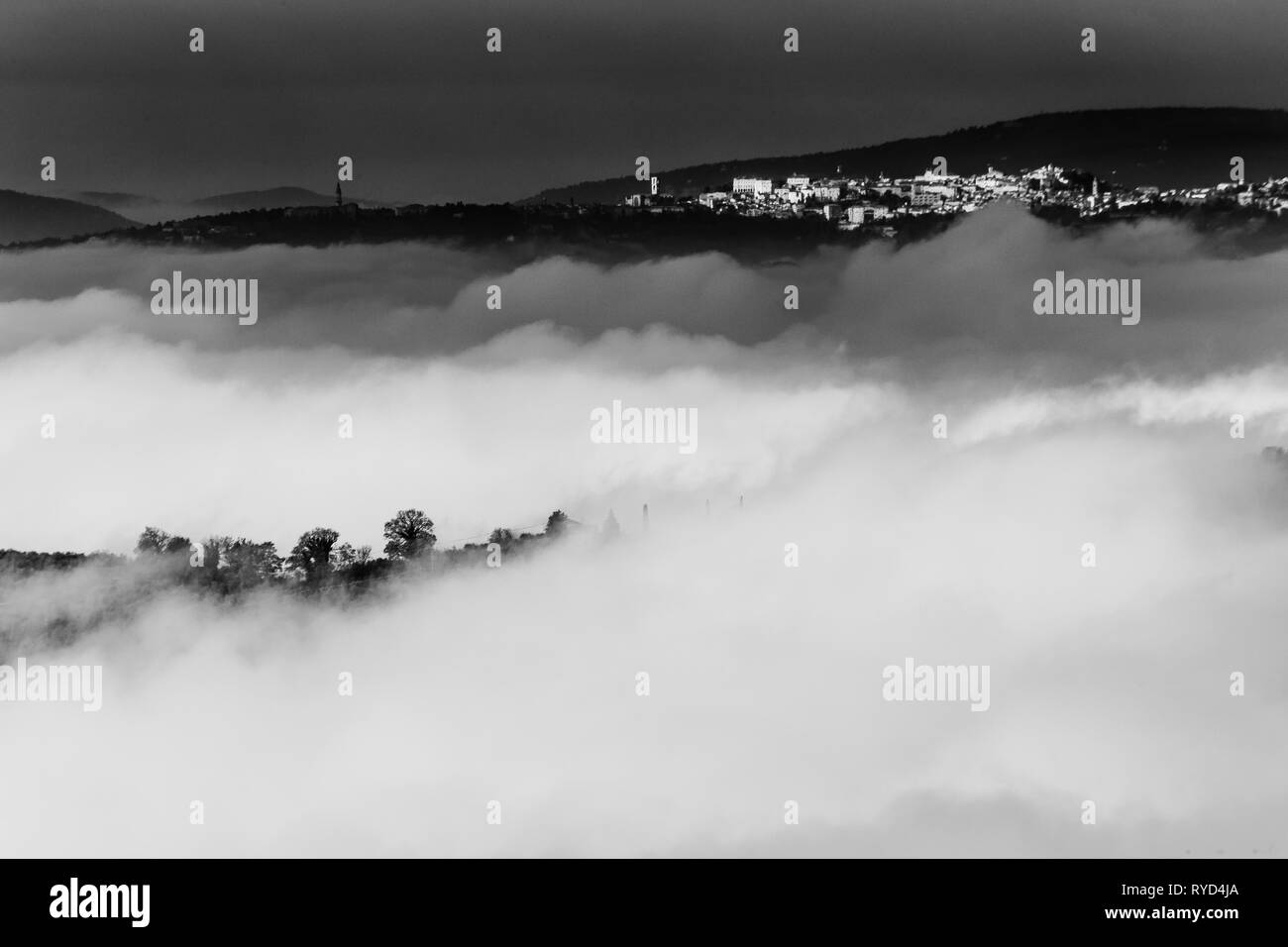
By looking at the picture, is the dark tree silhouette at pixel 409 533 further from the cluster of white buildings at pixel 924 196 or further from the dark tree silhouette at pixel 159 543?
the cluster of white buildings at pixel 924 196

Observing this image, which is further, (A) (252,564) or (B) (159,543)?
(A) (252,564)

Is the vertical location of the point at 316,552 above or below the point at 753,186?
below

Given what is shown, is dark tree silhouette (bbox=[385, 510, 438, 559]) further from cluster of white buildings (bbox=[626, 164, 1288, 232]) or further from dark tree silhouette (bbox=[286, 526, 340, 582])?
cluster of white buildings (bbox=[626, 164, 1288, 232])

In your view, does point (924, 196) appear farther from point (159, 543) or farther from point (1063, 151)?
point (159, 543)

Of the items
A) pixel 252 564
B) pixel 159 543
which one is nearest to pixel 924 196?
pixel 252 564

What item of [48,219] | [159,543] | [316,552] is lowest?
[316,552]

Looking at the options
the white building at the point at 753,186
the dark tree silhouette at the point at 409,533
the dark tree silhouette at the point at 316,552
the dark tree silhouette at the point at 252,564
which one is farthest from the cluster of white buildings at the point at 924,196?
the dark tree silhouette at the point at 252,564
